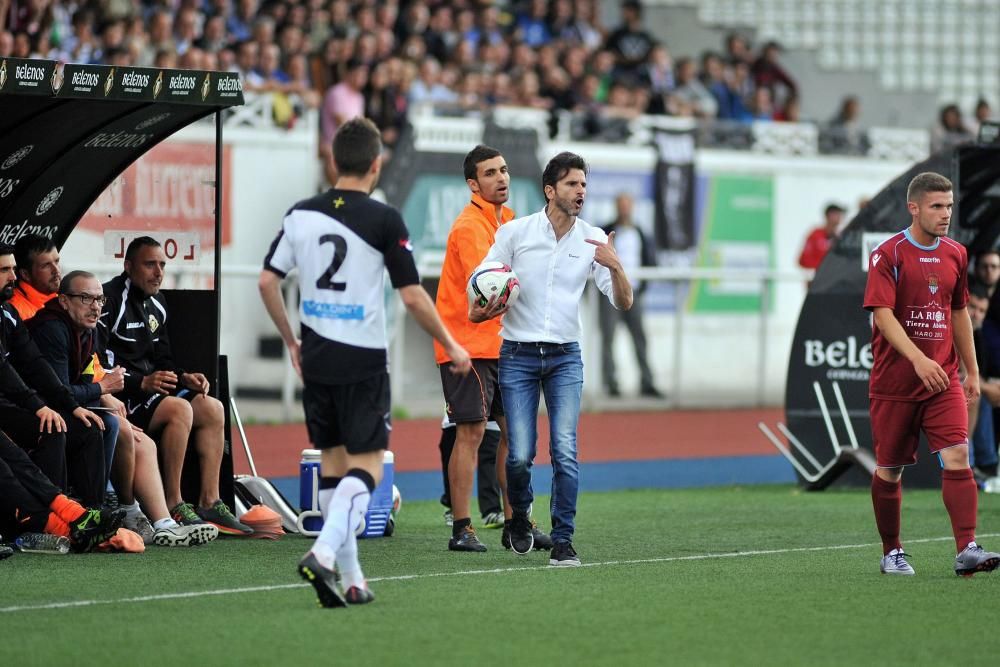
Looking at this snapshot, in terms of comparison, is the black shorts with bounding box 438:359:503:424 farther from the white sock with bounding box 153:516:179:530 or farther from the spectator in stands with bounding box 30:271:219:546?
the white sock with bounding box 153:516:179:530

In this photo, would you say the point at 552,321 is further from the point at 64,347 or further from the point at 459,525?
the point at 64,347

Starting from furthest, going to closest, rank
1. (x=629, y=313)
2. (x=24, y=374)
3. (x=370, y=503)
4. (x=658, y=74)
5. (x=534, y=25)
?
(x=658, y=74) < (x=534, y=25) < (x=629, y=313) < (x=370, y=503) < (x=24, y=374)

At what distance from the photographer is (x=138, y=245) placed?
1041 centimetres

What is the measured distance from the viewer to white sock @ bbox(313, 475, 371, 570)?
7402 mm

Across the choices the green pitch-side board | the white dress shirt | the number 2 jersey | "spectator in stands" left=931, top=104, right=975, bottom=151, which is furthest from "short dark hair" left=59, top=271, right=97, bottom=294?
"spectator in stands" left=931, top=104, right=975, bottom=151

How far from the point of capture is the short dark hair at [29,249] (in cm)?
1009

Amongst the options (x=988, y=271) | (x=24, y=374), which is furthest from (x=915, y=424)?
(x=988, y=271)

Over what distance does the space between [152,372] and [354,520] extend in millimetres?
3377

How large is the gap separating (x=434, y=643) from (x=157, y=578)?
2281 millimetres

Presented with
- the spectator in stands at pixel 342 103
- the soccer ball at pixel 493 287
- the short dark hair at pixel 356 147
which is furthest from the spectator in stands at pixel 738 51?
the short dark hair at pixel 356 147

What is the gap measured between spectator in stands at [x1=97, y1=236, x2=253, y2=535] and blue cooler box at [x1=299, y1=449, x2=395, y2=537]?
0.39 m

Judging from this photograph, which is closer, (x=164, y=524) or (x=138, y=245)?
(x=164, y=524)

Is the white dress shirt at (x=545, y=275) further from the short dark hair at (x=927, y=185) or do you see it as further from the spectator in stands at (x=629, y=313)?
the spectator in stands at (x=629, y=313)

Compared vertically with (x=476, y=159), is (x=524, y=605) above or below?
below
